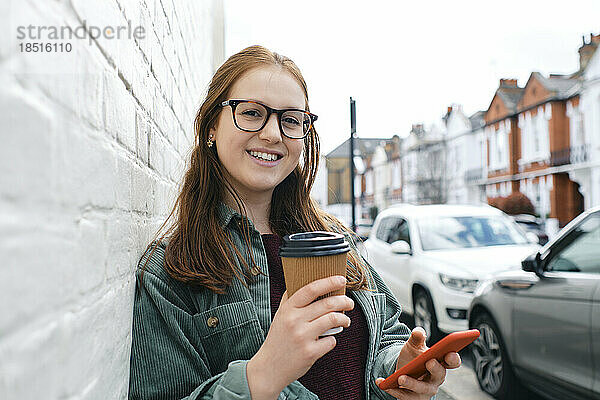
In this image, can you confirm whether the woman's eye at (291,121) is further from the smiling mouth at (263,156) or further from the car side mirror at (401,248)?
the car side mirror at (401,248)

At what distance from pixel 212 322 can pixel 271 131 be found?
2.03ft

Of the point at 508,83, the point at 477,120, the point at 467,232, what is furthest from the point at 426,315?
the point at 477,120

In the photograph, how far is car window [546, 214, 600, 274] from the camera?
3.52m

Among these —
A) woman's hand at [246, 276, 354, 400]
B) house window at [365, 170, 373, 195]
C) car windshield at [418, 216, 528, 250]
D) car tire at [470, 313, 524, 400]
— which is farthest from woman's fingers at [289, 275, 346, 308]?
house window at [365, 170, 373, 195]

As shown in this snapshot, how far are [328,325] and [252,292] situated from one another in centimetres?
57

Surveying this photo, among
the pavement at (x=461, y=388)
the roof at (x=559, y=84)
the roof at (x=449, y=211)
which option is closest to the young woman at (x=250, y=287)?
the pavement at (x=461, y=388)

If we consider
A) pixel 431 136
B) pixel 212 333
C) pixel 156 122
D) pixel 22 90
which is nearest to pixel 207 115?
pixel 156 122

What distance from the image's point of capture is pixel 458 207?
23.4 ft

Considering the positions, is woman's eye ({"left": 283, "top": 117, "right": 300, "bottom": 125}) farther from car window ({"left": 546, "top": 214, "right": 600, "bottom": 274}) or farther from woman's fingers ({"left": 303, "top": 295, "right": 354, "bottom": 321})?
car window ({"left": 546, "top": 214, "right": 600, "bottom": 274})

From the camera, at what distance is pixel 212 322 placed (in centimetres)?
150

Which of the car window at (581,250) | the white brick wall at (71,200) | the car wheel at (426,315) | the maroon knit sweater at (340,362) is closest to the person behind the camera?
the white brick wall at (71,200)

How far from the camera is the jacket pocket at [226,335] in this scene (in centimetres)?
150

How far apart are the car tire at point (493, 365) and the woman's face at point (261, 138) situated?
127 inches

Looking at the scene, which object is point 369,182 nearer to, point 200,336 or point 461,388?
point 461,388
